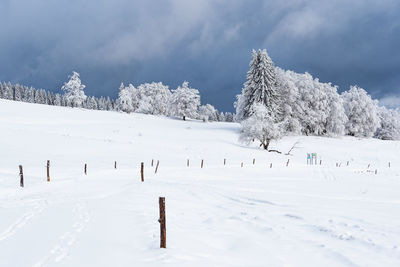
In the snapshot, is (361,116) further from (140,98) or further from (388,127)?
(140,98)

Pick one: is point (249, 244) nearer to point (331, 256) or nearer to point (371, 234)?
point (331, 256)

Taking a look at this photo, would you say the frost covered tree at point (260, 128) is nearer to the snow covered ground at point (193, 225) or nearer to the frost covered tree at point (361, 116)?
the snow covered ground at point (193, 225)

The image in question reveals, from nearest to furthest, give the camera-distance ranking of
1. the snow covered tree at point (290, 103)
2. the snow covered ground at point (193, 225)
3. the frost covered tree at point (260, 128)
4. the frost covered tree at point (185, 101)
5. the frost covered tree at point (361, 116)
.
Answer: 1. the snow covered ground at point (193, 225)
2. the frost covered tree at point (260, 128)
3. the snow covered tree at point (290, 103)
4. the frost covered tree at point (361, 116)
5. the frost covered tree at point (185, 101)

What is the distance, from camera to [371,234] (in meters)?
6.43

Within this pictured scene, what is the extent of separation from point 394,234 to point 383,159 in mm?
41725

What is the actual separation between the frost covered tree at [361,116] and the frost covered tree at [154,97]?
62.9m

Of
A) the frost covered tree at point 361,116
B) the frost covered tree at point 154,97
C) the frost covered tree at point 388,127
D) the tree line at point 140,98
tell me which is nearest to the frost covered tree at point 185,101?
the tree line at point 140,98

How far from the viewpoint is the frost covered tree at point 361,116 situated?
6259cm

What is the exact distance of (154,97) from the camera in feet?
359

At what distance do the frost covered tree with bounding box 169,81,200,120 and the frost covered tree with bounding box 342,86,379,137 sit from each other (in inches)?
1539

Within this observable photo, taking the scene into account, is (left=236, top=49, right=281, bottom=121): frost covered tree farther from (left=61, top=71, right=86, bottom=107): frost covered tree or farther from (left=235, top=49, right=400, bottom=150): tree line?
(left=61, top=71, right=86, bottom=107): frost covered tree

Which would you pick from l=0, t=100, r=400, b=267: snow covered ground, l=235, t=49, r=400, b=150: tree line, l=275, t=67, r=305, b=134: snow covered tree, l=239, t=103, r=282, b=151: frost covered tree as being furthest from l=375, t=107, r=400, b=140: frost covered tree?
l=0, t=100, r=400, b=267: snow covered ground

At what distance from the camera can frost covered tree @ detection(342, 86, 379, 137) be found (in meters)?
62.6

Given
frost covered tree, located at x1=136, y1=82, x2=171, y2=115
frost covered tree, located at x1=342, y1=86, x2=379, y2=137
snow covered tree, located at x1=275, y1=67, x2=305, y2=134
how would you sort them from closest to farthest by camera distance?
snow covered tree, located at x1=275, y1=67, x2=305, y2=134, frost covered tree, located at x1=342, y1=86, x2=379, y2=137, frost covered tree, located at x1=136, y1=82, x2=171, y2=115
